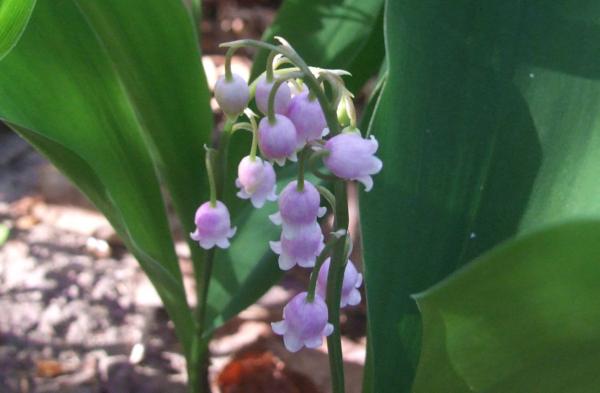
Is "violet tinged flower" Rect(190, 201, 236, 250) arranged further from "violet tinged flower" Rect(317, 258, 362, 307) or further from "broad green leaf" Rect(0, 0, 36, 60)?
"broad green leaf" Rect(0, 0, 36, 60)

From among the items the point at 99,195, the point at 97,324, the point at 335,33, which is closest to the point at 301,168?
the point at 99,195

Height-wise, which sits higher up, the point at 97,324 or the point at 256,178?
the point at 256,178

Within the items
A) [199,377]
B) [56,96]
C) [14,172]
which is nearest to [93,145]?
[56,96]

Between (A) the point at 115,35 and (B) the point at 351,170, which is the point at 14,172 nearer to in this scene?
(A) the point at 115,35

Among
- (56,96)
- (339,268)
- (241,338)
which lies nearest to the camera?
(339,268)

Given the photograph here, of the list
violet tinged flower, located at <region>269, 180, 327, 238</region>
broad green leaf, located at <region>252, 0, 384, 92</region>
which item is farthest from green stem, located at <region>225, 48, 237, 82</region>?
broad green leaf, located at <region>252, 0, 384, 92</region>

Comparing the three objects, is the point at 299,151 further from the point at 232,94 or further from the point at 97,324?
the point at 97,324

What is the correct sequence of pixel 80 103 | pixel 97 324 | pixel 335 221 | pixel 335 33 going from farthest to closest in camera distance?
pixel 97 324
pixel 335 33
pixel 80 103
pixel 335 221
